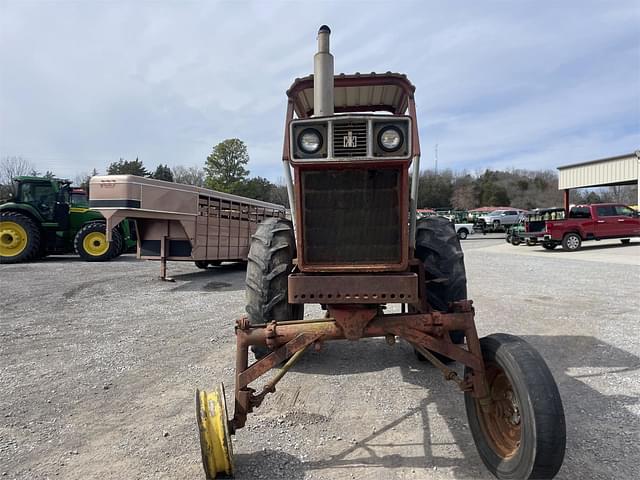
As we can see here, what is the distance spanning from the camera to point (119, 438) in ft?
9.41

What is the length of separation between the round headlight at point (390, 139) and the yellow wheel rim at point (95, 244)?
13.4m

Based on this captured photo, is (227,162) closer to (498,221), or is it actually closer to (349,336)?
(498,221)

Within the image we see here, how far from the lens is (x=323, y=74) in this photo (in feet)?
8.78

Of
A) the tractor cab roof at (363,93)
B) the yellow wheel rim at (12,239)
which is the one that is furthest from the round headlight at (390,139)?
the yellow wheel rim at (12,239)

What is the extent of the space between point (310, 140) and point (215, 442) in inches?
71.3

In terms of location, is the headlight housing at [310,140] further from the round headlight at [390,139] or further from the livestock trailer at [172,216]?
the livestock trailer at [172,216]

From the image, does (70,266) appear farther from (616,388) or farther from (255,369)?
(616,388)

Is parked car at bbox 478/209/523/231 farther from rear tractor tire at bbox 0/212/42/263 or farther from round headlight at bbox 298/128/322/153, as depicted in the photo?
round headlight at bbox 298/128/322/153

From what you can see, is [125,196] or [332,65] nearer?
[332,65]

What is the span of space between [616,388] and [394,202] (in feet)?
8.71

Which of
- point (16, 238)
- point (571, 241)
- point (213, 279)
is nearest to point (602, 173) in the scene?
point (571, 241)

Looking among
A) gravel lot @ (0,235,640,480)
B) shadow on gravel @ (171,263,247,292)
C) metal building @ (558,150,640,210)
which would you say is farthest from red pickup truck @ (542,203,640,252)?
shadow on gravel @ (171,263,247,292)

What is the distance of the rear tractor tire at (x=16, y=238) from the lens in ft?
43.1

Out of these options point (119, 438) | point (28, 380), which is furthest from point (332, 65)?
point (28, 380)
